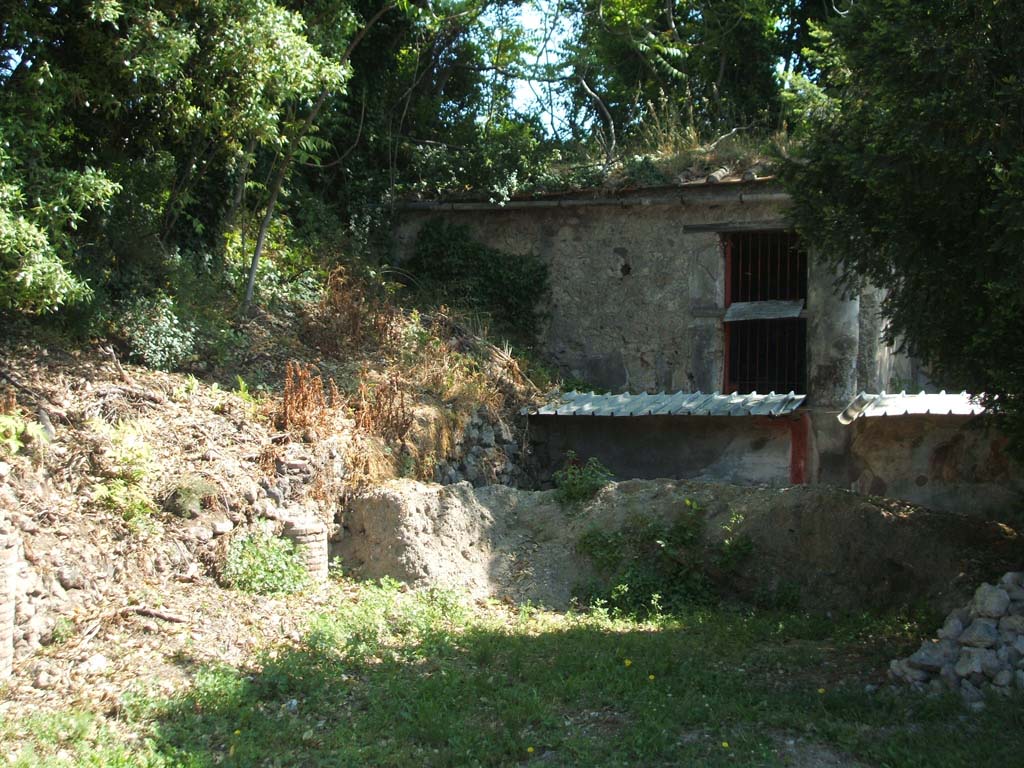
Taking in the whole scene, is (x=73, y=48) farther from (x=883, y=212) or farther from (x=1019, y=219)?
(x=1019, y=219)

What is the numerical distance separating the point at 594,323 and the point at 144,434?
7180 millimetres

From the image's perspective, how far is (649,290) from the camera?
545 inches

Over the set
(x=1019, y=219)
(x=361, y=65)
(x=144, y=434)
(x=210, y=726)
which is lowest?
(x=210, y=726)

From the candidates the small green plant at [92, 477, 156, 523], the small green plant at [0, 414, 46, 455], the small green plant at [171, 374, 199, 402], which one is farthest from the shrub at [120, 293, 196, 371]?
the small green plant at [92, 477, 156, 523]

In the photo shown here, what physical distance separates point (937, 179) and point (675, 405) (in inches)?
221

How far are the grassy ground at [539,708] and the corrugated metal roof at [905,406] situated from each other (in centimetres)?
357

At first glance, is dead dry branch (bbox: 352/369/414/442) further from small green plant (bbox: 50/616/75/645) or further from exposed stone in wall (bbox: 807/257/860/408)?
exposed stone in wall (bbox: 807/257/860/408)

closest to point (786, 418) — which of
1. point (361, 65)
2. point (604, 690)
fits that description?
point (604, 690)

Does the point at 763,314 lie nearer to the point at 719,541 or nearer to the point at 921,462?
the point at 921,462

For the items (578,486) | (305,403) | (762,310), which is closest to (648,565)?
(578,486)

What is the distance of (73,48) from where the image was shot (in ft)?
30.4

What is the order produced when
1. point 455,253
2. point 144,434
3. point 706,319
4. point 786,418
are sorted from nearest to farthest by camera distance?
point 144,434 → point 786,418 → point 706,319 → point 455,253

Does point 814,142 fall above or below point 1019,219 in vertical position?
above

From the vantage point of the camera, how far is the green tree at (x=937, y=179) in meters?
6.27
